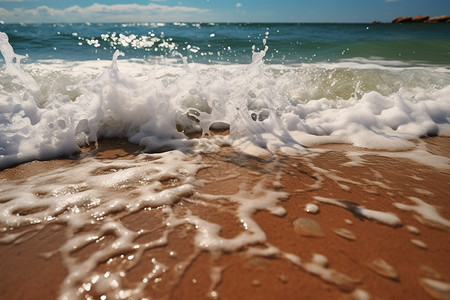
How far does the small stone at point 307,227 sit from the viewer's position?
144 cm

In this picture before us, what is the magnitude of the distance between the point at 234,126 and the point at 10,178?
81.0 inches

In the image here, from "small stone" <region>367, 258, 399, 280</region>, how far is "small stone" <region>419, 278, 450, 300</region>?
Result: 107mm

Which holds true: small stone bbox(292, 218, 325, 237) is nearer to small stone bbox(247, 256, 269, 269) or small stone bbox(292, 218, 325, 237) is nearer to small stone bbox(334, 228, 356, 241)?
small stone bbox(334, 228, 356, 241)

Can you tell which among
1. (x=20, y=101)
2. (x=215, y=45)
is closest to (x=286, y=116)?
(x=20, y=101)

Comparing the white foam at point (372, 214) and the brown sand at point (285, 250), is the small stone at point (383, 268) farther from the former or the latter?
the white foam at point (372, 214)

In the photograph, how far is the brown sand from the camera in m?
1.12

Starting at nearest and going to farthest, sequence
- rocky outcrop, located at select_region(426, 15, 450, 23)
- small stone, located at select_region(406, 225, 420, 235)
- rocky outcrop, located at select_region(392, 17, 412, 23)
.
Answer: small stone, located at select_region(406, 225, 420, 235) < rocky outcrop, located at select_region(426, 15, 450, 23) < rocky outcrop, located at select_region(392, 17, 412, 23)

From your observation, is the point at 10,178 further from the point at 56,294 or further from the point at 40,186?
the point at 56,294

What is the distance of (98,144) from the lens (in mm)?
2773

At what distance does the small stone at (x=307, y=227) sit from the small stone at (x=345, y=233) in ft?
0.29

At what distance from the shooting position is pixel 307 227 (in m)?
1.49

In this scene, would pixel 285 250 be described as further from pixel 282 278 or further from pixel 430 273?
pixel 430 273

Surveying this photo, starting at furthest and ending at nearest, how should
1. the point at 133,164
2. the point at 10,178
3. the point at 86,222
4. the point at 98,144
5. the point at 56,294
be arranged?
the point at 98,144, the point at 133,164, the point at 10,178, the point at 86,222, the point at 56,294

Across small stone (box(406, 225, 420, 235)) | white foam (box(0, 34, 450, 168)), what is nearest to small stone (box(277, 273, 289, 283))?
small stone (box(406, 225, 420, 235))
